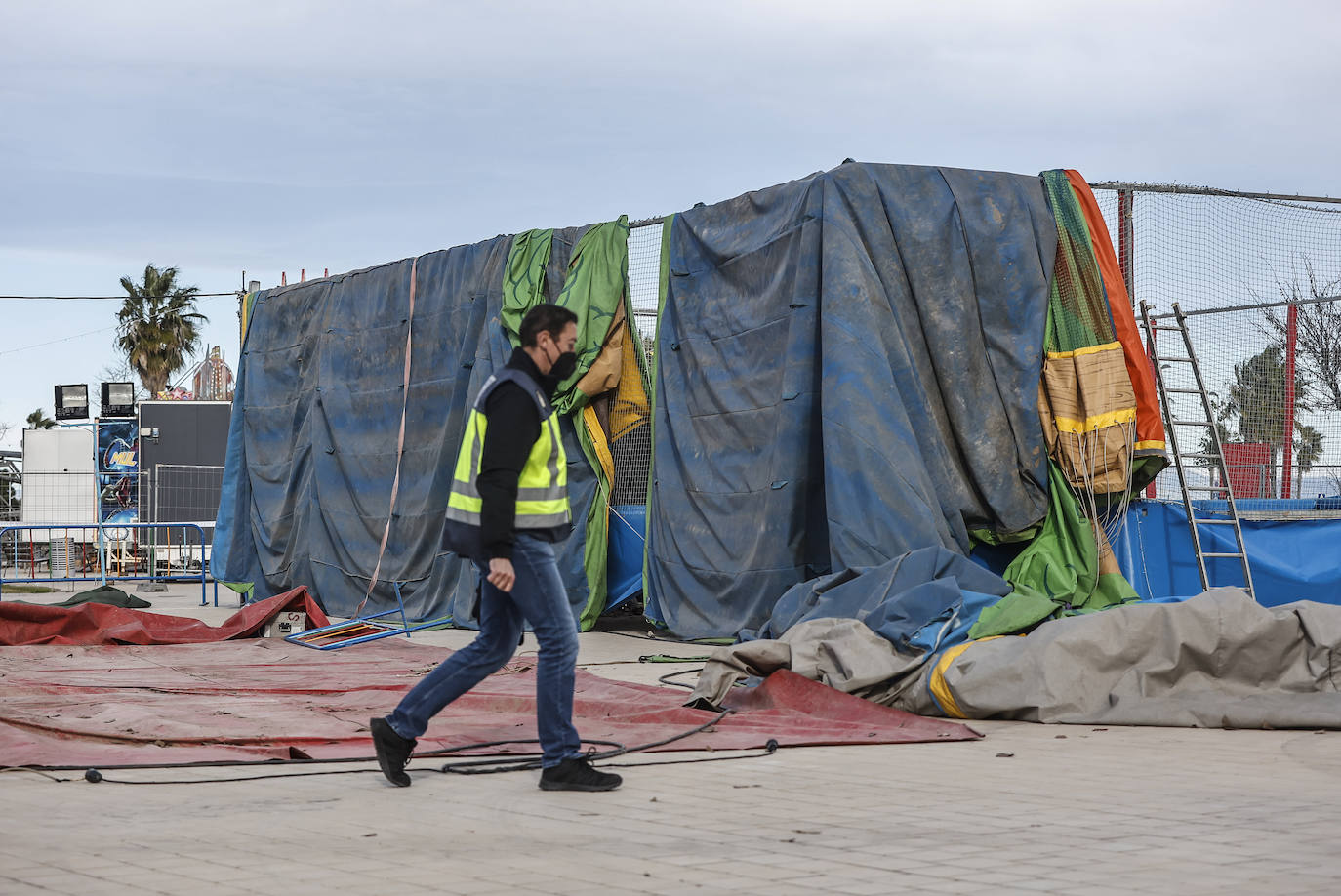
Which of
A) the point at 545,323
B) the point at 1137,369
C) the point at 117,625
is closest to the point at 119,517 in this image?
the point at 117,625

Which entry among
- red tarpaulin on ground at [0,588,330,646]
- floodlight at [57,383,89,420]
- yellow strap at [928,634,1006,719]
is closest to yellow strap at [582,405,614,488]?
red tarpaulin on ground at [0,588,330,646]

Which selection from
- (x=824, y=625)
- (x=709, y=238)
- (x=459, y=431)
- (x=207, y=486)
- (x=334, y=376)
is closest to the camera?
(x=824, y=625)

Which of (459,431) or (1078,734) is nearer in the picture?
(1078,734)

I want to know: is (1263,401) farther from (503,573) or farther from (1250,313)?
(503,573)

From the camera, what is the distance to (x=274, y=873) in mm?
3869

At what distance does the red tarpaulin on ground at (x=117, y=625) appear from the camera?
462 inches

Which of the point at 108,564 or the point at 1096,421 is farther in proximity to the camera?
the point at 108,564

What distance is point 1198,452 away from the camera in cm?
1156

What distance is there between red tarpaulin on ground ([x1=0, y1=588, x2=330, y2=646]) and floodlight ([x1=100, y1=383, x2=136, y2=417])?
20827 mm

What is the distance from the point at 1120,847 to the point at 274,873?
2.43 m

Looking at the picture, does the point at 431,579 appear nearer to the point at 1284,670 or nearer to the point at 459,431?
the point at 459,431

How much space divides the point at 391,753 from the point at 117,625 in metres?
7.84

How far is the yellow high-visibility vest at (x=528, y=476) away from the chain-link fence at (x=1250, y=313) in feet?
24.3

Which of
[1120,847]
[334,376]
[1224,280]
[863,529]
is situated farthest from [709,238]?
[1120,847]
